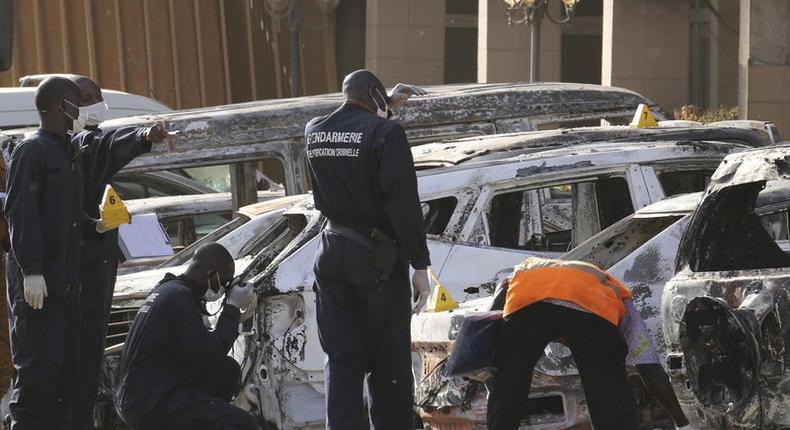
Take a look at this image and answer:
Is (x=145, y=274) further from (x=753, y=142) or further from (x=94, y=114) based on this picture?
(x=753, y=142)

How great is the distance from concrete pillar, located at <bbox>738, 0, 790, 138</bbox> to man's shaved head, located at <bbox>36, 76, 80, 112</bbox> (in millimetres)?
14680

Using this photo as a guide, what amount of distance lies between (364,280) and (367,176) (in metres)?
0.45

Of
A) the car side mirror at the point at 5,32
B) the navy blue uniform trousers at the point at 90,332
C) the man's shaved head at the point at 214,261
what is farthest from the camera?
the car side mirror at the point at 5,32

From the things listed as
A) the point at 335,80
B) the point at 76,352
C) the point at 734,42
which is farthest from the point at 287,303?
the point at 335,80

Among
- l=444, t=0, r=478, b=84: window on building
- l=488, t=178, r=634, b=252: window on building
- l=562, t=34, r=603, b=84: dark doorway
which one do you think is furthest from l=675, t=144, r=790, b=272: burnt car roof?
l=444, t=0, r=478, b=84: window on building

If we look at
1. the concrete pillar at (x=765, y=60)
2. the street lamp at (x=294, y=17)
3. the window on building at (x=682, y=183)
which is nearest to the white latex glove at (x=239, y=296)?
the window on building at (x=682, y=183)

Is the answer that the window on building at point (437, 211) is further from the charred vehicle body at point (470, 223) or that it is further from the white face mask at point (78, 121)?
the white face mask at point (78, 121)

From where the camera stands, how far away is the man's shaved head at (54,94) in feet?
24.9

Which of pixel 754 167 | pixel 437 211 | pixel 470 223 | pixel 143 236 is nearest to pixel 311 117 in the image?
pixel 143 236

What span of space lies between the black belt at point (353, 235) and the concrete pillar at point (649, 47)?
17.1 m

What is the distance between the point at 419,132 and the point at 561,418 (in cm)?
508

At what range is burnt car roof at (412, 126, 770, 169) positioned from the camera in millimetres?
8781

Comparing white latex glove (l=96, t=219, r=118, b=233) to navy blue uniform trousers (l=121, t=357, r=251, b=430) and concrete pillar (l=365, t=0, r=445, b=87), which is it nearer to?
navy blue uniform trousers (l=121, t=357, r=251, b=430)

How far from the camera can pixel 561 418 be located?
268 inches
